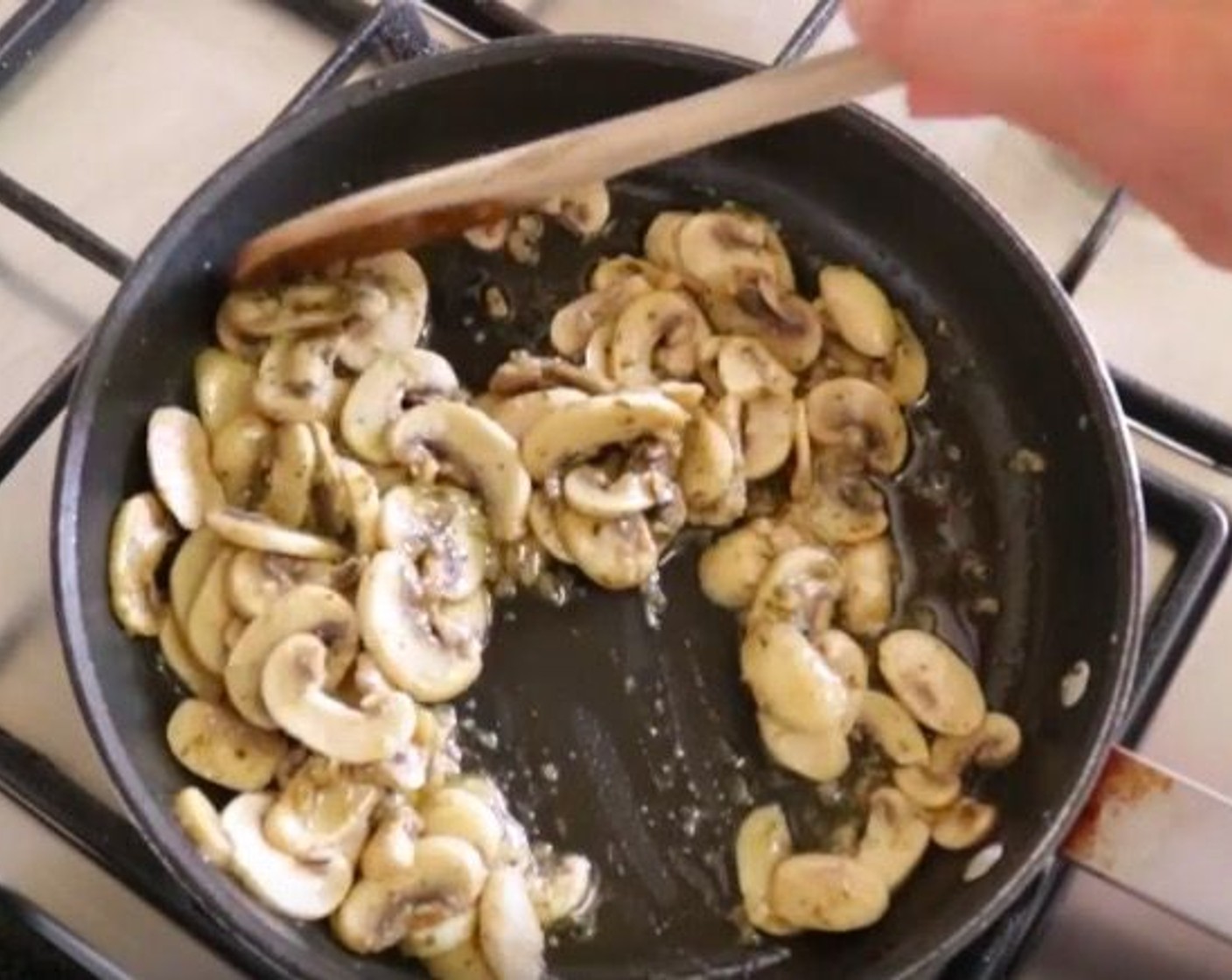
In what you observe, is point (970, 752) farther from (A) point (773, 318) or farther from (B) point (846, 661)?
(A) point (773, 318)

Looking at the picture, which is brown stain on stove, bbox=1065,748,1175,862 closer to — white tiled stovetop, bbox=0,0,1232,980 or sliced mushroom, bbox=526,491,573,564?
white tiled stovetop, bbox=0,0,1232,980

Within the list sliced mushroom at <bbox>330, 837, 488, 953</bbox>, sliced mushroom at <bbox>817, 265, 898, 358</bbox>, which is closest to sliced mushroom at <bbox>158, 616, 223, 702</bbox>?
sliced mushroom at <bbox>330, 837, 488, 953</bbox>

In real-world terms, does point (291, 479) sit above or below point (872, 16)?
below

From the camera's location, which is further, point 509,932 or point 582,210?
point 582,210

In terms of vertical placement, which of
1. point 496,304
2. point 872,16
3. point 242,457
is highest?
point 872,16

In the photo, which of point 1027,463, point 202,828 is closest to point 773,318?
point 1027,463

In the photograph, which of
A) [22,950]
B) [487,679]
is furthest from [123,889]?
[487,679]

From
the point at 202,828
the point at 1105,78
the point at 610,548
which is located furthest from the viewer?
the point at 610,548
